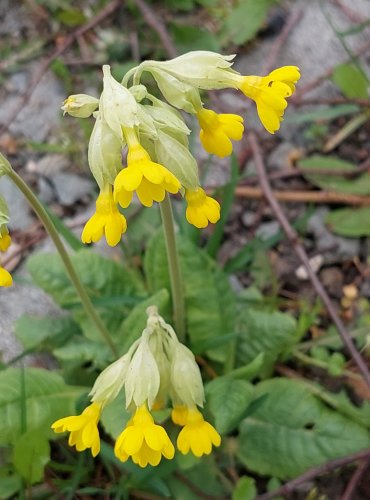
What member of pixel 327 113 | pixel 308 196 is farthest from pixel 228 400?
pixel 327 113

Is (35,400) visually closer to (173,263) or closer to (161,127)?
(173,263)

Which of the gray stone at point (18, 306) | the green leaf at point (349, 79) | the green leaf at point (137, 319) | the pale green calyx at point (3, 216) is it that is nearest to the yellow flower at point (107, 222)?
the pale green calyx at point (3, 216)

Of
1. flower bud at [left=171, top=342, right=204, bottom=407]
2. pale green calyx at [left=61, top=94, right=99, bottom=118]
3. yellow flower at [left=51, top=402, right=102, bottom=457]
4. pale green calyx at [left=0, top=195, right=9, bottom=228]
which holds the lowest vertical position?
flower bud at [left=171, top=342, right=204, bottom=407]

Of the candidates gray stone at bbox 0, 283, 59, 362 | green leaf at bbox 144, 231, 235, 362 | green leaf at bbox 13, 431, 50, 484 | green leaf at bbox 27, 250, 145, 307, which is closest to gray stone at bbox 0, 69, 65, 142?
gray stone at bbox 0, 283, 59, 362

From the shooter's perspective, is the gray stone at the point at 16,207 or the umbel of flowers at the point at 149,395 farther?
the gray stone at the point at 16,207

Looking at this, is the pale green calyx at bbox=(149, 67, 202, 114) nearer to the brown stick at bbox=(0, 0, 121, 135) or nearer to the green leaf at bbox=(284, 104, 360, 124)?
the green leaf at bbox=(284, 104, 360, 124)

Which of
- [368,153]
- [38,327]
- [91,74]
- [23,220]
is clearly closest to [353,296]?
[368,153]

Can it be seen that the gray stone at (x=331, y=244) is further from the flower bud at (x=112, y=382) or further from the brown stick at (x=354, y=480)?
the flower bud at (x=112, y=382)
